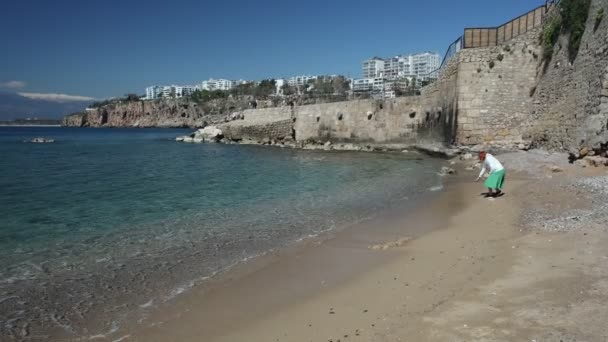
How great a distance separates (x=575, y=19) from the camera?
1689 cm

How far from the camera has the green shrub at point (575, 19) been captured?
54.1 ft

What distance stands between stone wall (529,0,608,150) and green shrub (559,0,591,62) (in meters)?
0.36

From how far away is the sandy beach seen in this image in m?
4.60

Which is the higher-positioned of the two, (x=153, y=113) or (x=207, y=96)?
(x=207, y=96)

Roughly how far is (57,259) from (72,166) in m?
19.6

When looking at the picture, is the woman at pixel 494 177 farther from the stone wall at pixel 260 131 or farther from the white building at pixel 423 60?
the white building at pixel 423 60

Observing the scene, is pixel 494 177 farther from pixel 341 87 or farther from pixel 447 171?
pixel 341 87

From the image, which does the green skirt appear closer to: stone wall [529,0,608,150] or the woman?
the woman

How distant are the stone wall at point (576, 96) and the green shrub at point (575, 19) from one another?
0.36m

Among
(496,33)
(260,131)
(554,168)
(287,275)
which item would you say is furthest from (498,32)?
(260,131)

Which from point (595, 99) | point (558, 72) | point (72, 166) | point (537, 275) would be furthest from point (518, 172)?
point (72, 166)

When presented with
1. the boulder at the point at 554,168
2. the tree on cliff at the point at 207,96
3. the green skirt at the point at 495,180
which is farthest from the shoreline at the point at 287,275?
the tree on cliff at the point at 207,96

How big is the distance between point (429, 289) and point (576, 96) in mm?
13463

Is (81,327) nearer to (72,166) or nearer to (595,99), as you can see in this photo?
(595,99)
